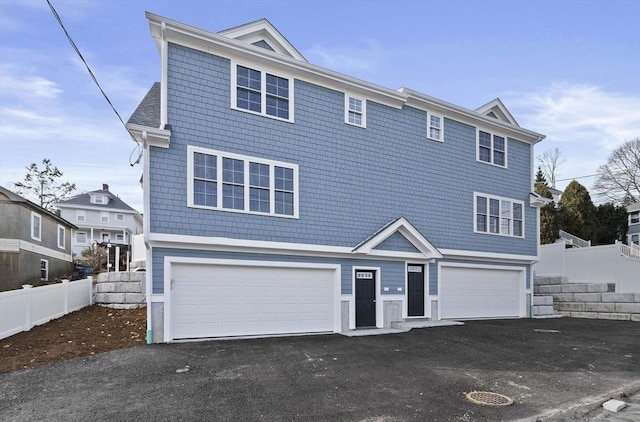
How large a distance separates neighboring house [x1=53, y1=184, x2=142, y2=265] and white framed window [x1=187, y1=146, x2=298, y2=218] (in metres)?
33.2

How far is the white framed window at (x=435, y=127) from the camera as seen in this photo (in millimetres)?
16062

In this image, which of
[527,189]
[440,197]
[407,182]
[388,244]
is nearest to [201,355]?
[388,244]

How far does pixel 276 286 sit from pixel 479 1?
10.6 meters

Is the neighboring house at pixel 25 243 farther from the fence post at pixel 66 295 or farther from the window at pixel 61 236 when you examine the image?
the fence post at pixel 66 295

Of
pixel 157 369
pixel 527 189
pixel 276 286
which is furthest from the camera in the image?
pixel 527 189

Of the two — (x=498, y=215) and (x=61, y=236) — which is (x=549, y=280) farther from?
(x=61, y=236)

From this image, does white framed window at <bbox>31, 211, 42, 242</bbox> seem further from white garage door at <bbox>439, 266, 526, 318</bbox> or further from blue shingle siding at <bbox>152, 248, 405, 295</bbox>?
white garage door at <bbox>439, 266, 526, 318</bbox>

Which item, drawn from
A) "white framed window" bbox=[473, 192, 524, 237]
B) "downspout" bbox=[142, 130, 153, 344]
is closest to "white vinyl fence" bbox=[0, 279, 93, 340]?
"downspout" bbox=[142, 130, 153, 344]

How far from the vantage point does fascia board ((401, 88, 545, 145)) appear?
15531mm

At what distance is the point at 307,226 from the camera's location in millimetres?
12945

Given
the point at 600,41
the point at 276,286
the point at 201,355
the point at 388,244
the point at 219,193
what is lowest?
the point at 201,355

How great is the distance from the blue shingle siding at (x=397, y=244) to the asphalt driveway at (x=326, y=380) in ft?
12.1

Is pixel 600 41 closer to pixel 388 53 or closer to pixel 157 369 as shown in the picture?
pixel 388 53

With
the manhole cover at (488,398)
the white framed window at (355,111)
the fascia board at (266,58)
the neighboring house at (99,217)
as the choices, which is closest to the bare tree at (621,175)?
the fascia board at (266,58)
